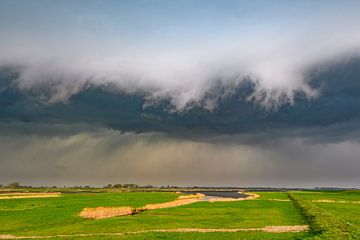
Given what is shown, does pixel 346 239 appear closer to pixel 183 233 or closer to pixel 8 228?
pixel 183 233

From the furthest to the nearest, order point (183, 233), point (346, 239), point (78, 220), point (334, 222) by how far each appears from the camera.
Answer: point (78, 220) → point (334, 222) → point (183, 233) → point (346, 239)

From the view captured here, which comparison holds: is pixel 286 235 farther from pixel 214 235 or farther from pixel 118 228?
pixel 118 228

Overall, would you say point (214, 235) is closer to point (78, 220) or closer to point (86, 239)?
point (86, 239)

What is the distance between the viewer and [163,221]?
5325 centimetres

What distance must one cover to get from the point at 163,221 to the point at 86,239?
16.9 meters

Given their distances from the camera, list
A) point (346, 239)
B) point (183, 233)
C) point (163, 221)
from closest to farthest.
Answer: point (346, 239) < point (183, 233) < point (163, 221)

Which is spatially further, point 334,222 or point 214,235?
point 334,222

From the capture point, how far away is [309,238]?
113 feet

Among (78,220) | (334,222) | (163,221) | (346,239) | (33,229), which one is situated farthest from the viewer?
(78,220)

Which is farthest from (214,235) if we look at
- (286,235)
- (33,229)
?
(33,229)

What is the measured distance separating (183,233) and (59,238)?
12.9m

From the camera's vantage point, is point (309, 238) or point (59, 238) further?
point (59, 238)

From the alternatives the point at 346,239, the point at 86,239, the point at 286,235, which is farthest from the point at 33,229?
the point at 346,239

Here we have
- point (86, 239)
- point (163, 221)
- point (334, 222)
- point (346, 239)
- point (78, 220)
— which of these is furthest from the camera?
point (78, 220)
